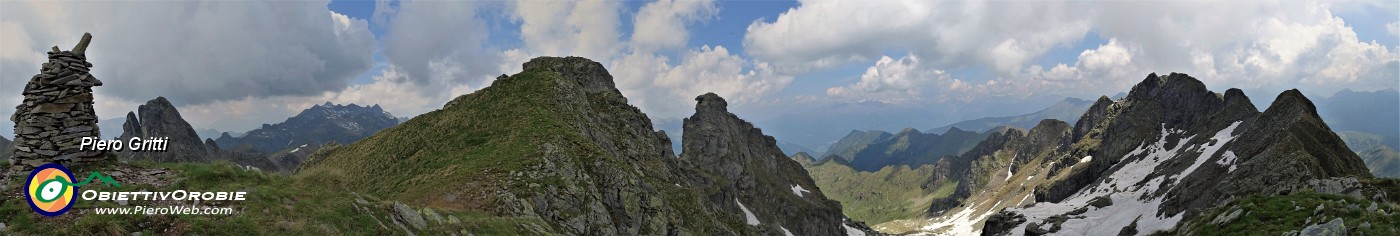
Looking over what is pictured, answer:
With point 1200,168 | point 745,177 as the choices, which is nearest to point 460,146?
point 745,177

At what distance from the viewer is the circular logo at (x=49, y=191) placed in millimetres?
15523

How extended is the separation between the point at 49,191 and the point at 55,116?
15.6ft

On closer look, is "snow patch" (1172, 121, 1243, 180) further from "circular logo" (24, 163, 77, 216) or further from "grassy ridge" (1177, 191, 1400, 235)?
"circular logo" (24, 163, 77, 216)

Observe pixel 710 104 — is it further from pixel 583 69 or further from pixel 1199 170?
pixel 1199 170

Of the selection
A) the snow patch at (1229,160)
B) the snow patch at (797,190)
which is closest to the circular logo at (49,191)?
the snow patch at (1229,160)

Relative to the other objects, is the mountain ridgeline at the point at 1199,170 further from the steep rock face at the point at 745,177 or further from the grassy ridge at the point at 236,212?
the grassy ridge at the point at 236,212

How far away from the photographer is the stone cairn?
18.8 m

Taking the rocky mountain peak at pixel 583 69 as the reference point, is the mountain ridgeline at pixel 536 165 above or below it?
below

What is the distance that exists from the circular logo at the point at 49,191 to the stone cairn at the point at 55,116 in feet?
5.81

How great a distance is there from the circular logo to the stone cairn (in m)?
1.77

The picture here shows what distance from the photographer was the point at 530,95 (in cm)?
6253

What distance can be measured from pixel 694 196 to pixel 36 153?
151 feet

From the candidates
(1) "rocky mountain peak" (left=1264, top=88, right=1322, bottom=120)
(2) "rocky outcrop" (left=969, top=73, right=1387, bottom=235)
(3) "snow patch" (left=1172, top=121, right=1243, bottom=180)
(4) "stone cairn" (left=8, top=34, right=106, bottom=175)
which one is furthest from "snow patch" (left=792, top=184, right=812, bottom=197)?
(4) "stone cairn" (left=8, top=34, right=106, bottom=175)

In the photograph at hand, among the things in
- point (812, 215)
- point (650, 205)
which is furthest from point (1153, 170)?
point (650, 205)
